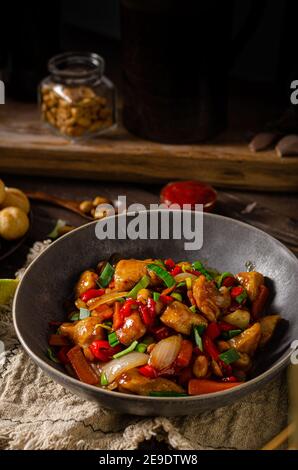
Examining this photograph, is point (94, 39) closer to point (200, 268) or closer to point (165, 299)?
point (200, 268)

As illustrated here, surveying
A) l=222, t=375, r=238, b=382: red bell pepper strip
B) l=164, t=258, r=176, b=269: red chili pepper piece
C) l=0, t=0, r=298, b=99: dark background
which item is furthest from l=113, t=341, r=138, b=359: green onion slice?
l=0, t=0, r=298, b=99: dark background

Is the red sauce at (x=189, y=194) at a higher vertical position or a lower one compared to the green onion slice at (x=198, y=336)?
lower

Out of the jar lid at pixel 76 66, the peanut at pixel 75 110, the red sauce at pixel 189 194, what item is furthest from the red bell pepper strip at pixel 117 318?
the jar lid at pixel 76 66

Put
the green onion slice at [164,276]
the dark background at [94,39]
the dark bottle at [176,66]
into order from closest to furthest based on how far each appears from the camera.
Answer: the green onion slice at [164,276]
the dark bottle at [176,66]
the dark background at [94,39]

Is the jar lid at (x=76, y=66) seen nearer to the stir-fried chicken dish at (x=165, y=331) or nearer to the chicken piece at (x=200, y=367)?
the stir-fried chicken dish at (x=165, y=331)

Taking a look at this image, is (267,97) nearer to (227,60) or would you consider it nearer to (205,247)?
(227,60)

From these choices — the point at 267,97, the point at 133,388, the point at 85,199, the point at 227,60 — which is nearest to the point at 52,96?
the point at 85,199
